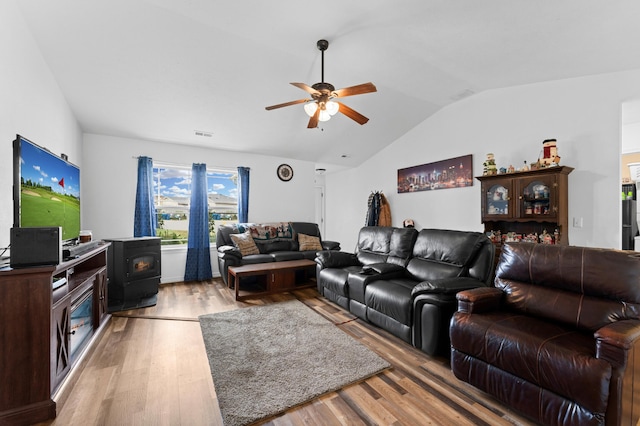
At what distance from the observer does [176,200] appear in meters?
5.16

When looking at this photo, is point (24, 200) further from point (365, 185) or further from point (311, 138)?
point (365, 185)

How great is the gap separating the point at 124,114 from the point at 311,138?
2984 mm

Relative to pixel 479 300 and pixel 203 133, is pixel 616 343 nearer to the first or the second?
pixel 479 300

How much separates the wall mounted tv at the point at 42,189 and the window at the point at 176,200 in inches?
82.5

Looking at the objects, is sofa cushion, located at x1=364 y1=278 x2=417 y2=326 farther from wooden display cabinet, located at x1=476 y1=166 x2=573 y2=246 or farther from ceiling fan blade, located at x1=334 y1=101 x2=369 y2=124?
wooden display cabinet, located at x1=476 y1=166 x2=573 y2=246

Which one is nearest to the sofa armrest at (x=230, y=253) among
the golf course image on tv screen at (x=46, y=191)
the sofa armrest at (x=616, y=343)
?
the golf course image on tv screen at (x=46, y=191)

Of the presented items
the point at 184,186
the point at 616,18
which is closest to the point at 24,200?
the point at 184,186

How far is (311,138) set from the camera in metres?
5.38

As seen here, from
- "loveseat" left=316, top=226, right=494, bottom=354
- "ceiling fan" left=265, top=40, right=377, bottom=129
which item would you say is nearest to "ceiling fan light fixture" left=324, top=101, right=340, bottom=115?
"ceiling fan" left=265, top=40, right=377, bottom=129

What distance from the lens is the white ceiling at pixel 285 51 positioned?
94.3 inches

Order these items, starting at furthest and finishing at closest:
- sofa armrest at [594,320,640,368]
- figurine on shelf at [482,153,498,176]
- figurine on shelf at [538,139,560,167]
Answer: figurine on shelf at [482,153,498,176], figurine on shelf at [538,139,560,167], sofa armrest at [594,320,640,368]

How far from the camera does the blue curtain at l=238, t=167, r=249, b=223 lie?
5.61m

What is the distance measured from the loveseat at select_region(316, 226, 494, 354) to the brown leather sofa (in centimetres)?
29

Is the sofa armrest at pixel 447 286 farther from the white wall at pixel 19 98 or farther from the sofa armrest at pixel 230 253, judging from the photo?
the white wall at pixel 19 98
